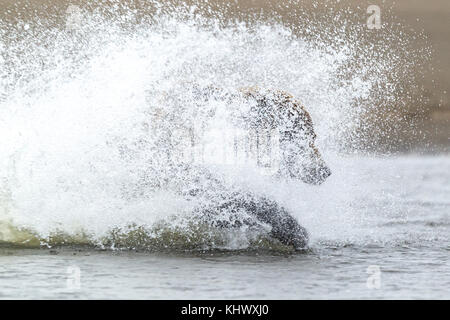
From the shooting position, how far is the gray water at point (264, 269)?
6.80 meters

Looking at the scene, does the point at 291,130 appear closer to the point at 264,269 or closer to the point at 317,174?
the point at 317,174

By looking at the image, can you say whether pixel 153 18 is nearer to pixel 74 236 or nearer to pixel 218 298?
pixel 74 236

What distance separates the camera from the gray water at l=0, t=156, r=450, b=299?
6797 mm

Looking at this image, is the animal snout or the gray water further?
the animal snout

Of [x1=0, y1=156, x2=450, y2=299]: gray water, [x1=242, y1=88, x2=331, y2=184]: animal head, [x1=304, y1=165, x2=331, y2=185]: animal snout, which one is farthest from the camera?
[x1=304, y1=165, x2=331, y2=185]: animal snout

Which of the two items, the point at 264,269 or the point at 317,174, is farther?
the point at 317,174

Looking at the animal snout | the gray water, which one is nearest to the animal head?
the animal snout

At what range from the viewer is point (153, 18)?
10.3 m

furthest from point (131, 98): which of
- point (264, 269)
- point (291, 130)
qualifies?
point (264, 269)

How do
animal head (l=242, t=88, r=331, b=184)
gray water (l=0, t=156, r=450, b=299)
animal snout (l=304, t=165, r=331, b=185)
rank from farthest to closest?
animal snout (l=304, t=165, r=331, b=185) < animal head (l=242, t=88, r=331, b=184) < gray water (l=0, t=156, r=450, b=299)

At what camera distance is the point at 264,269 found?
7812 mm

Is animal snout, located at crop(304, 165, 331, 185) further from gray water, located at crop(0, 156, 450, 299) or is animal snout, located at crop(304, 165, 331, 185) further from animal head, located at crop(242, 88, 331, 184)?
gray water, located at crop(0, 156, 450, 299)

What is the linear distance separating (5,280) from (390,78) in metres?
6.20
